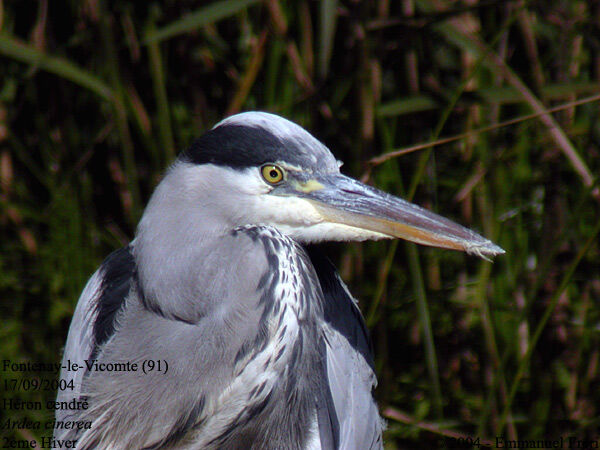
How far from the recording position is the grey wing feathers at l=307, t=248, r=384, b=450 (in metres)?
1.51

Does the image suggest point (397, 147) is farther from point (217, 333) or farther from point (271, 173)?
point (217, 333)

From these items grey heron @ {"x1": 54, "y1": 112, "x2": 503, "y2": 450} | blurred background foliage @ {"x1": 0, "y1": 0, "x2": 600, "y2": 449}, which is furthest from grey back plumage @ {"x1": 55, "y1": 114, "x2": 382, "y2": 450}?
blurred background foliage @ {"x1": 0, "y1": 0, "x2": 600, "y2": 449}

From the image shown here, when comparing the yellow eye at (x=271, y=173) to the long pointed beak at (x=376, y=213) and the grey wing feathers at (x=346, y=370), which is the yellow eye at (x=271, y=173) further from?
the grey wing feathers at (x=346, y=370)

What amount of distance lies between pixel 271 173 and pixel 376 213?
21cm

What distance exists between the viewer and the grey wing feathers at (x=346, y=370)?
1514 mm

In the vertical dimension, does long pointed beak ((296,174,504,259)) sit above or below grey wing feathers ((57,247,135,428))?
above

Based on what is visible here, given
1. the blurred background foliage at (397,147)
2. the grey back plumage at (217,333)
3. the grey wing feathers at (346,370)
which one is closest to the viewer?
the grey back plumage at (217,333)

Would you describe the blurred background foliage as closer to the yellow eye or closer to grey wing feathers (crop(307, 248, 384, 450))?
grey wing feathers (crop(307, 248, 384, 450))

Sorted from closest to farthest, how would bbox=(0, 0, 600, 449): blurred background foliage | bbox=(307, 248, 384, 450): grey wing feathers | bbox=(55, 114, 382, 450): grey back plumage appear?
bbox=(55, 114, 382, 450): grey back plumage
bbox=(307, 248, 384, 450): grey wing feathers
bbox=(0, 0, 600, 449): blurred background foliage

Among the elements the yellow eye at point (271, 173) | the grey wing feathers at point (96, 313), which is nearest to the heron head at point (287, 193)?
the yellow eye at point (271, 173)

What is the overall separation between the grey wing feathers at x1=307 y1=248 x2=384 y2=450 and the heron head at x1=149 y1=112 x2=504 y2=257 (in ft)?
0.76

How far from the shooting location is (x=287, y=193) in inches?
53.8

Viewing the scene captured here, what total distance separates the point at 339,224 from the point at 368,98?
0.65 metres

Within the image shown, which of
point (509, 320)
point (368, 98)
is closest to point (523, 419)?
point (509, 320)
